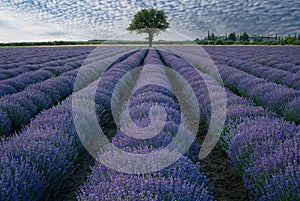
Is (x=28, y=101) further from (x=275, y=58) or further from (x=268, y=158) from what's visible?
(x=275, y=58)

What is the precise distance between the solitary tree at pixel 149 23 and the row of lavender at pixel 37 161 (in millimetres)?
43861

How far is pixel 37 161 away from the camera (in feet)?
8.80

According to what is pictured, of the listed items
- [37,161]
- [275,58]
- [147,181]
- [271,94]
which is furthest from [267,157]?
[275,58]

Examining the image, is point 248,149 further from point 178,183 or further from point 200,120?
point 200,120

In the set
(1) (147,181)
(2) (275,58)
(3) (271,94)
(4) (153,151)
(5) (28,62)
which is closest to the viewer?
(1) (147,181)

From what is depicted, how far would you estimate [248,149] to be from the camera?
Result: 9.57 ft

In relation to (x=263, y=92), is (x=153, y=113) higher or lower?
higher

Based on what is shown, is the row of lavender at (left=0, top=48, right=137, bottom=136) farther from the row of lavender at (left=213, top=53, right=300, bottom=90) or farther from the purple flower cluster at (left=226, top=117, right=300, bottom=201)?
the row of lavender at (left=213, top=53, right=300, bottom=90)

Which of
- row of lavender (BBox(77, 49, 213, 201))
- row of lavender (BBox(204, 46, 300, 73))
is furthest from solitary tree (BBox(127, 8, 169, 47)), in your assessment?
row of lavender (BBox(77, 49, 213, 201))

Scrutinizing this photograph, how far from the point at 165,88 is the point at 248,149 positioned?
11.1 ft

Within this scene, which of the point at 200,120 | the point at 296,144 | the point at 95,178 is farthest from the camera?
the point at 200,120

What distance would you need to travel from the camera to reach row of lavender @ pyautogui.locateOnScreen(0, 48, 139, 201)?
2.24 metres

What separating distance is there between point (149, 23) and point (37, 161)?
147 feet

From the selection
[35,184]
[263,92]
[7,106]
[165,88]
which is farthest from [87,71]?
[35,184]
